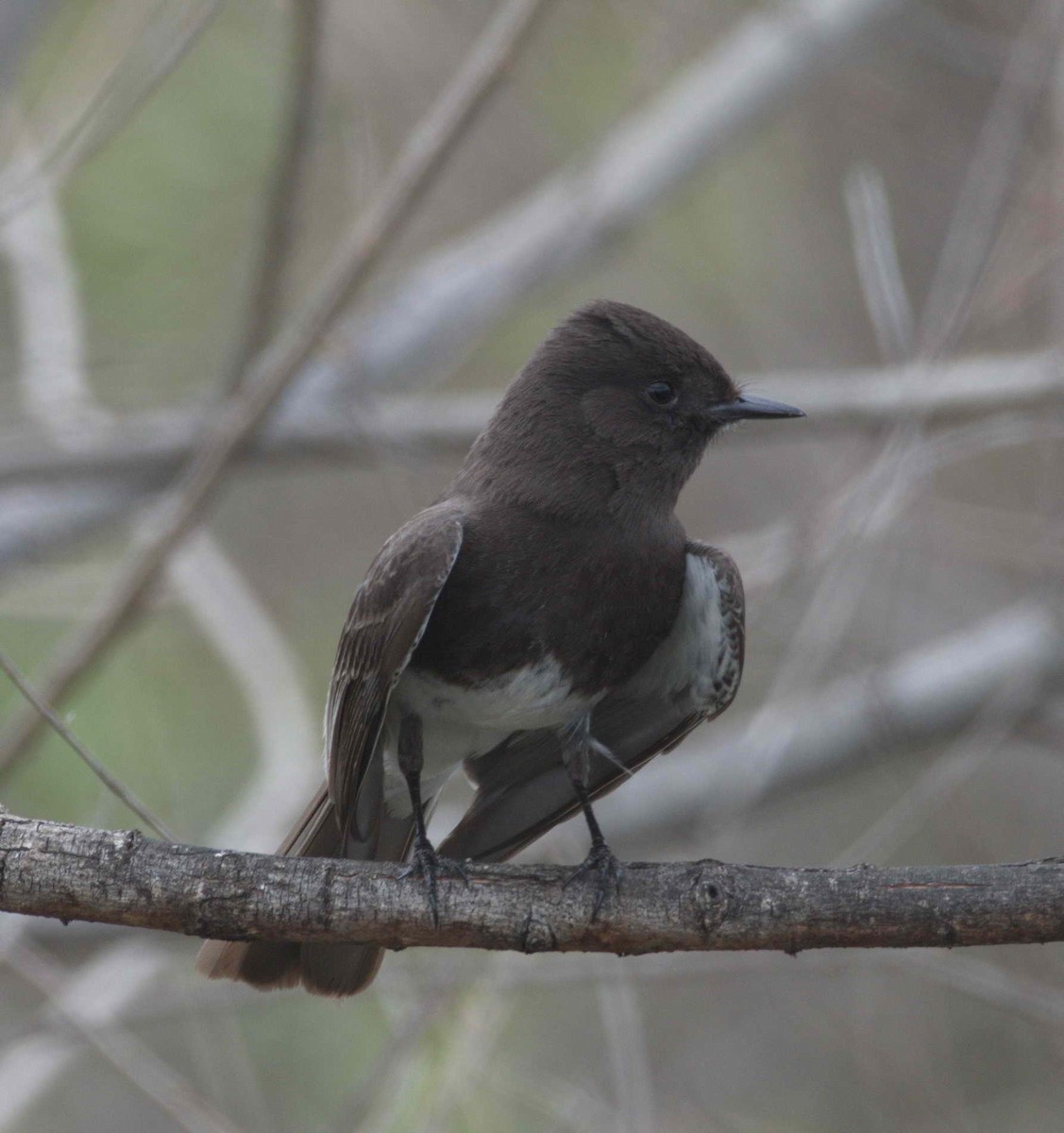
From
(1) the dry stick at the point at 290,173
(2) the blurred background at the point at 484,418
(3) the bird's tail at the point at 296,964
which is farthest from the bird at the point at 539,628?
(1) the dry stick at the point at 290,173

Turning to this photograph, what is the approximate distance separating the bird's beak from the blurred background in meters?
0.39

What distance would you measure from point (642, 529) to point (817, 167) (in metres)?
5.30

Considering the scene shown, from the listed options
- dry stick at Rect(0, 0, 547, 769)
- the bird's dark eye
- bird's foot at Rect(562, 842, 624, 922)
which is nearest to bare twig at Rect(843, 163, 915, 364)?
the bird's dark eye

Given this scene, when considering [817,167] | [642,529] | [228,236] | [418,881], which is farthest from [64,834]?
[817,167]

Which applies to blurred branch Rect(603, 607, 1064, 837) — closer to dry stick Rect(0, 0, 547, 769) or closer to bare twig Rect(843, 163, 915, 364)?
bare twig Rect(843, 163, 915, 364)

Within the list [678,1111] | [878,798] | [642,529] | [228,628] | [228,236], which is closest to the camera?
[642,529]

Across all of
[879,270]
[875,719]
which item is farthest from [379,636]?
[875,719]

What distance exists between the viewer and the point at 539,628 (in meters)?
4.05

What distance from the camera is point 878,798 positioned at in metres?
9.73

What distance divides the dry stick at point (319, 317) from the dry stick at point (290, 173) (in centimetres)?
19

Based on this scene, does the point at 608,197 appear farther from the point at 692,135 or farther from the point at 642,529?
the point at 642,529

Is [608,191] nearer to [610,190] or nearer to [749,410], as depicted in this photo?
[610,190]

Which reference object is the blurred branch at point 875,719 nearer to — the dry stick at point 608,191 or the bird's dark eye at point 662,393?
the dry stick at point 608,191

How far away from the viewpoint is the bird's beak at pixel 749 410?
14.7 ft
